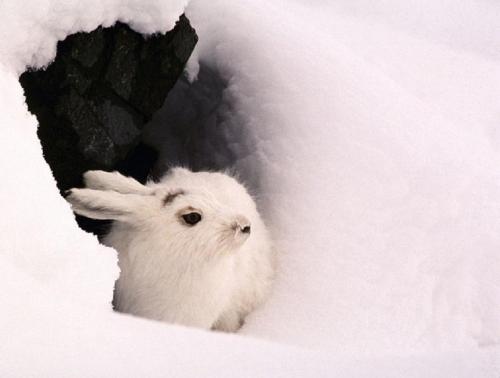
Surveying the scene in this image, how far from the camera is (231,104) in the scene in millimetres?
4422

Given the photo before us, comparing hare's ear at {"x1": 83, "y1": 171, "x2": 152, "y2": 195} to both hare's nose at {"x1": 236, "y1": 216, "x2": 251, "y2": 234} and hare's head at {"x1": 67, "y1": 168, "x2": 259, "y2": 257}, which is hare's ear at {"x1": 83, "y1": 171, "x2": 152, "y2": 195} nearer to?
hare's head at {"x1": 67, "y1": 168, "x2": 259, "y2": 257}

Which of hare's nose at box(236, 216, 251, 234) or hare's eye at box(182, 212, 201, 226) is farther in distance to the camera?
hare's eye at box(182, 212, 201, 226)

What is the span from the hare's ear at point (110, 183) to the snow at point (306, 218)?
0.69m

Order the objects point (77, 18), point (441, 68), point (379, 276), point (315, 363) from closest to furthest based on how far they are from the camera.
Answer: point (315, 363) → point (77, 18) → point (379, 276) → point (441, 68)

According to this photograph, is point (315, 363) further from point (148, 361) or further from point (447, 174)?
point (447, 174)

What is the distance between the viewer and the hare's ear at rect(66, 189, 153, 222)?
3102 millimetres

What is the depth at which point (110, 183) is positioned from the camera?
3.35m

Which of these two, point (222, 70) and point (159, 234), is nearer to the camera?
point (159, 234)

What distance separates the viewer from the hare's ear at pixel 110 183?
335cm

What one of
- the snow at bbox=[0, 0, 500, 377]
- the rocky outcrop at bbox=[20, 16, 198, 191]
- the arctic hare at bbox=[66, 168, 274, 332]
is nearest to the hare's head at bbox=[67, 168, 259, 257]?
the arctic hare at bbox=[66, 168, 274, 332]

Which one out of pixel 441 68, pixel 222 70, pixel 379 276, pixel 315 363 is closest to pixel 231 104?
pixel 222 70

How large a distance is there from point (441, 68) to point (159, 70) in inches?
123

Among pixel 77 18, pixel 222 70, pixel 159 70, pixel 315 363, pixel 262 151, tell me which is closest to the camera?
pixel 315 363

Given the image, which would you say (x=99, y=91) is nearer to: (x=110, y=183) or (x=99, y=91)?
(x=99, y=91)
